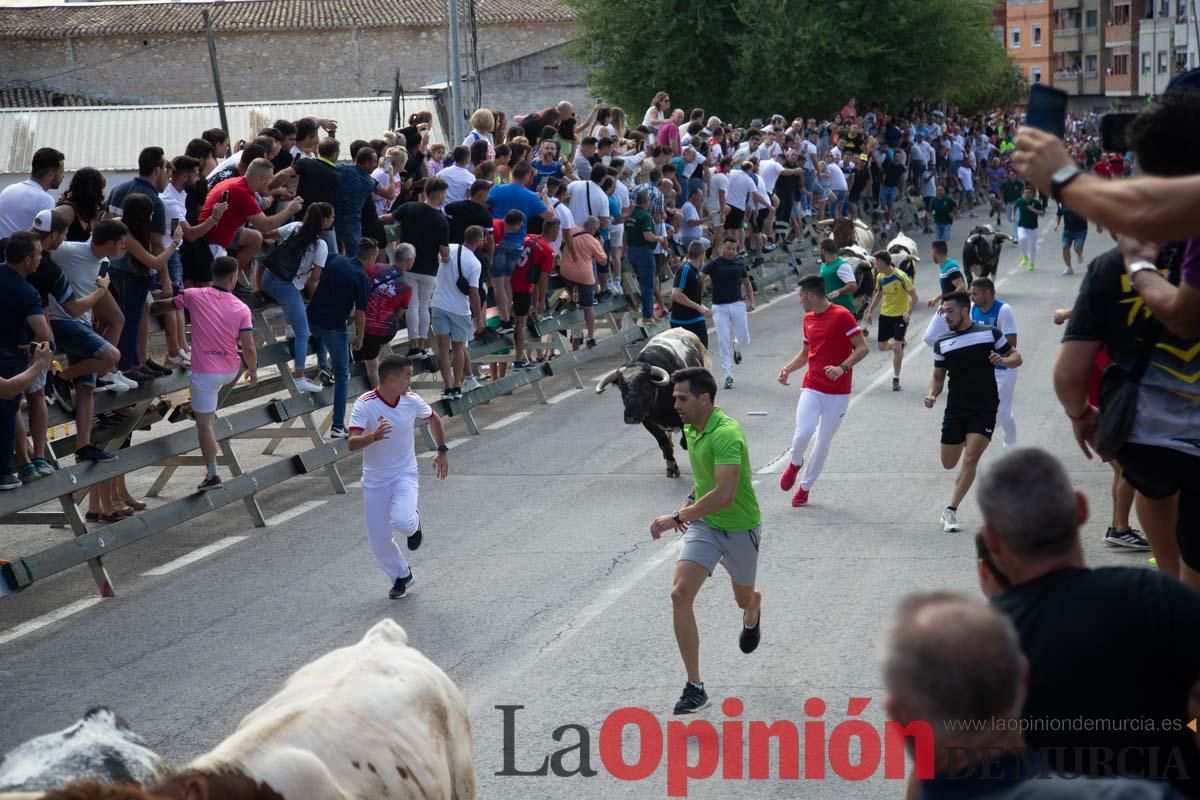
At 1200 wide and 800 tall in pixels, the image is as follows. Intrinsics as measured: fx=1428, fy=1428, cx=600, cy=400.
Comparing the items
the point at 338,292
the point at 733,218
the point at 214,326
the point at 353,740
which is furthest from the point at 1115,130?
the point at 733,218

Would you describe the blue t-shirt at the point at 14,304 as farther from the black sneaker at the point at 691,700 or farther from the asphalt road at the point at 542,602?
the black sneaker at the point at 691,700

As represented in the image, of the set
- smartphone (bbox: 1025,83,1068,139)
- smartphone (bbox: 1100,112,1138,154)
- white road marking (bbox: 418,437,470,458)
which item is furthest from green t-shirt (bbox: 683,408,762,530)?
white road marking (bbox: 418,437,470,458)

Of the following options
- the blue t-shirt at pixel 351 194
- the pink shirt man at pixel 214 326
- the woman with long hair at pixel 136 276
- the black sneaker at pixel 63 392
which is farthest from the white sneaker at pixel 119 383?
the blue t-shirt at pixel 351 194

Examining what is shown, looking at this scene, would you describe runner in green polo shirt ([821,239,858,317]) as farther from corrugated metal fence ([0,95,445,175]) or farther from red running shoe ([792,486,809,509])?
corrugated metal fence ([0,95,445,175])

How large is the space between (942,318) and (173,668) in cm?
707

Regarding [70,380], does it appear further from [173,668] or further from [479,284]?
[479,284]

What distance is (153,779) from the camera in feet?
15.0

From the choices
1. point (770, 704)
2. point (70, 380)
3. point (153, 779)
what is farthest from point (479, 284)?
point (153, 779)

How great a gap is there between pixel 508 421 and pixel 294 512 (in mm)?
4344

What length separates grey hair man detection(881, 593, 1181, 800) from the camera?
296 centimetres

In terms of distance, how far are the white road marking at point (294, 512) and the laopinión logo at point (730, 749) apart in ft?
19.4

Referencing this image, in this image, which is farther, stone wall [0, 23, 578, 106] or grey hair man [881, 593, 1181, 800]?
stone wall [0, 23, 578, 106]

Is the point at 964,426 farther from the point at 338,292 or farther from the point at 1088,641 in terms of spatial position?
the point at 1088,641

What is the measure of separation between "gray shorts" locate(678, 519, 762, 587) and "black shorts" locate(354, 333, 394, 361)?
23.8 ft
